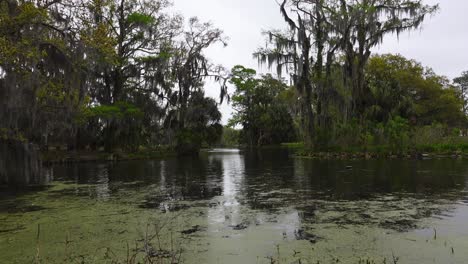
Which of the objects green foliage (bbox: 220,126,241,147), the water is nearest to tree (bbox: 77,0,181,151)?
the water

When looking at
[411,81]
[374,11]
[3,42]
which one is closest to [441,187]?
[3,42]

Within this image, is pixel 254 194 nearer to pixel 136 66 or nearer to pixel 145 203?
pixel 145 203

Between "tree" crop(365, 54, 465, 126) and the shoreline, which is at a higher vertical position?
"tree" crop(365, 54, 465, 126)

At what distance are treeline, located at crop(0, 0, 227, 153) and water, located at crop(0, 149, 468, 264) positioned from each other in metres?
2.98

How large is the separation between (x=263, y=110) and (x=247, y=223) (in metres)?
55.4

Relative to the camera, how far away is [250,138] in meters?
67.8

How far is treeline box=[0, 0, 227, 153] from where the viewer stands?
10242mm

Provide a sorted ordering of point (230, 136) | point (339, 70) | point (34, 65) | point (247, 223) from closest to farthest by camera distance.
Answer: point (247, 223) < point (34, 65) < point (339, 70) < point (230, 136)

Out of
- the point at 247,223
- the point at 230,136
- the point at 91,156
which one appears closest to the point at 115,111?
the point at 91,156

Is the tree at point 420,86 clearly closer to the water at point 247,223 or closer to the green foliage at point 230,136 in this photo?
the water at point 247,223

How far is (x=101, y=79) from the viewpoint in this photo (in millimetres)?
31250

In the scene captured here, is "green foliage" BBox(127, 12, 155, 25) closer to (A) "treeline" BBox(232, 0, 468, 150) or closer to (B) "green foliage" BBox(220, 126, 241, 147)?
(A) "treeline" BBox(232, 0, 468, 150)

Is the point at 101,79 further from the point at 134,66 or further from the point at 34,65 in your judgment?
the point at 34,65

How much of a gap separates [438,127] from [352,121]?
5.77 m
